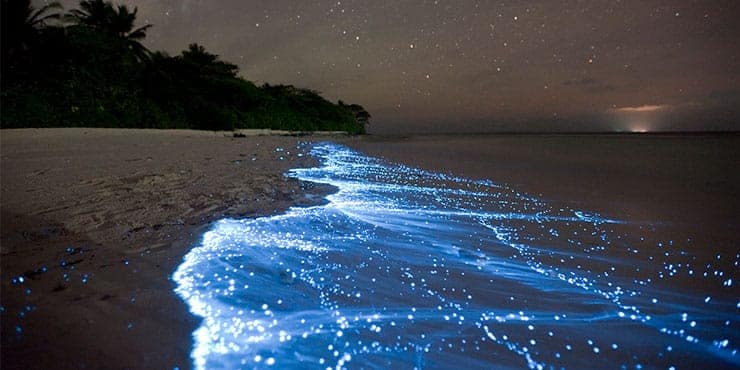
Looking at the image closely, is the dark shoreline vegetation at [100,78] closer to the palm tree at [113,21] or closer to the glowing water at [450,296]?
the palm tree at [113,21]

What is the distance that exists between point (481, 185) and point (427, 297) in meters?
3.75

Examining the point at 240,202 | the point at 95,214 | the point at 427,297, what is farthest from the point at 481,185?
the point at 95,214

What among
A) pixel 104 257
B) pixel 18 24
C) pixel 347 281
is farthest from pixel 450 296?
pixel 18 24

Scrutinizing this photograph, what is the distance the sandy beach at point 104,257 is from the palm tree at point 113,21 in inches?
758

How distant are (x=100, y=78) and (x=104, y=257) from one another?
17903 mm

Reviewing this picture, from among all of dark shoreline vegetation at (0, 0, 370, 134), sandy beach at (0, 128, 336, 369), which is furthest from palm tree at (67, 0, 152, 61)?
sandy beach at (0, 128, 336, 369)

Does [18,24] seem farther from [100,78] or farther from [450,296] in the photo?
[450,296]

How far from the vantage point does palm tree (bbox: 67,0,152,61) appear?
17750 millimetres

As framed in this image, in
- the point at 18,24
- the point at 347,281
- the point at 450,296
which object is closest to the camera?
the point at 450,296

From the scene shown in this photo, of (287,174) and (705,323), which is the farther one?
(287,174)

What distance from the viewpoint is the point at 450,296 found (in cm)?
158

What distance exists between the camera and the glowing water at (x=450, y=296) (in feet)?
3.88

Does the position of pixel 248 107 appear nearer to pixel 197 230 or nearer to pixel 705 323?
pixel 197 230

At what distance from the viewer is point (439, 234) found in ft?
8.39
